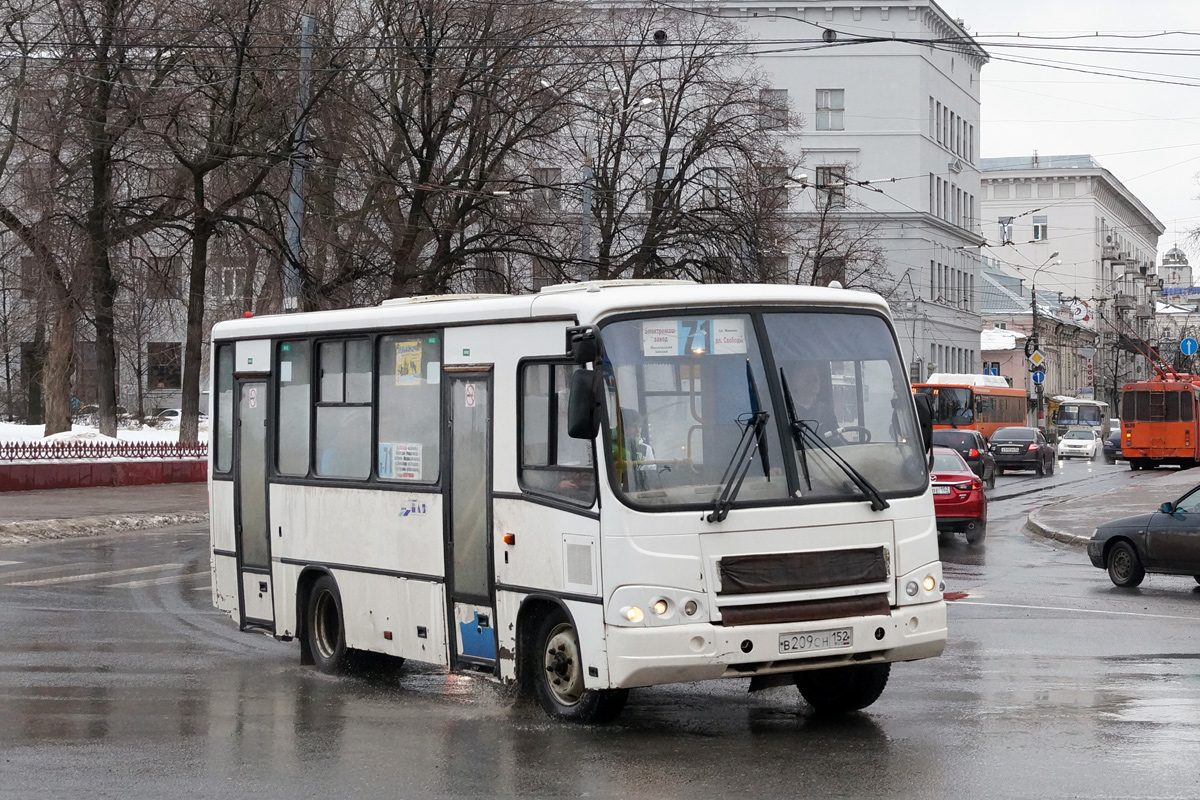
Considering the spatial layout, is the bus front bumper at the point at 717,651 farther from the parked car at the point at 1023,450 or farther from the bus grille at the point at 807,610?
the parked car at the point at 1023,450

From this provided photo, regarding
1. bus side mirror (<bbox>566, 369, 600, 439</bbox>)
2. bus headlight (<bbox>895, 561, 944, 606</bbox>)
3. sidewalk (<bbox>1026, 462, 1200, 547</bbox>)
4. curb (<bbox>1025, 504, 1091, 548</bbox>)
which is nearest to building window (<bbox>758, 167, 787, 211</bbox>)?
sidewalk (<bbox>1026, 462, 1200, 547</bbox>)

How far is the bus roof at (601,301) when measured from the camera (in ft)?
29.8

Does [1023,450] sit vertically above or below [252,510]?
below

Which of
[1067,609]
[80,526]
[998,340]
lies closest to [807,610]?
[1067,609]

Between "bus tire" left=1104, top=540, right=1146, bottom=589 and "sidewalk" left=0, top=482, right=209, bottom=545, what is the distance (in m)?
15.2

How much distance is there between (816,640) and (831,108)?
7415cm

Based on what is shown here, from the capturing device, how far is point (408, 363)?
10.8 meters

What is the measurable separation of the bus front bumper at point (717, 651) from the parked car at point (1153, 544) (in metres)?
9.35

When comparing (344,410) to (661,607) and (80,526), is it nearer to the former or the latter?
(661,607)

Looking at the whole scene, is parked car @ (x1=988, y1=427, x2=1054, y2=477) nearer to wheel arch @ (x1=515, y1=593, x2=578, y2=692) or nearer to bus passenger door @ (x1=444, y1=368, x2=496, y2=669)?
bus passenger door @ (x1=444, y1=368, x2=496, y2=669)

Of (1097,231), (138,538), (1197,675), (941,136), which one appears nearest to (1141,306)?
(1097,231)

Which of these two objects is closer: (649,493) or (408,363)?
(649,493)

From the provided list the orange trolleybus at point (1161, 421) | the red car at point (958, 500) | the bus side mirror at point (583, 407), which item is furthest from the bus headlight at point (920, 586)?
the orange trolleybus at point (1161, 421)

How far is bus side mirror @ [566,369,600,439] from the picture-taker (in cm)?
850
